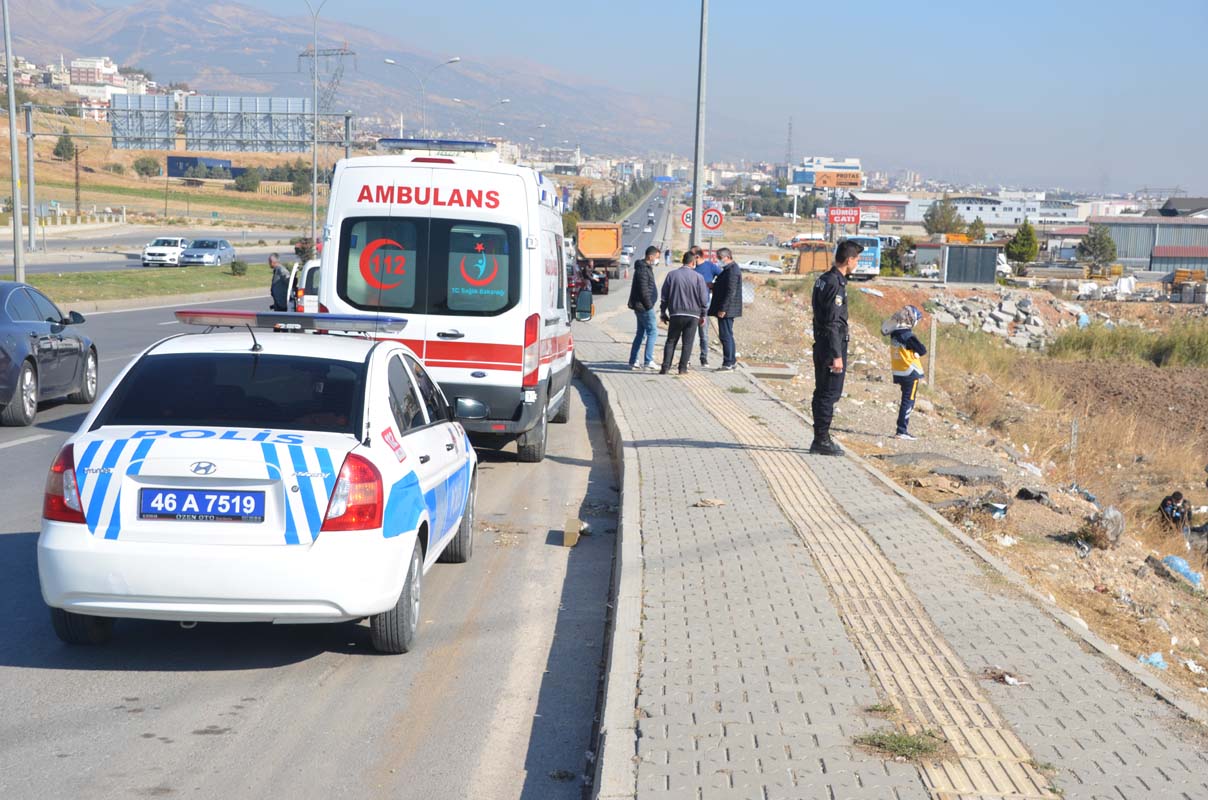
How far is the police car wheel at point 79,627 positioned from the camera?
6.16 metres

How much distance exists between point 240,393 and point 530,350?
17.0ft

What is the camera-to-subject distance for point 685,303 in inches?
718

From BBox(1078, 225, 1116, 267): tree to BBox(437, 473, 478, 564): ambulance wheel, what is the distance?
11270 cm

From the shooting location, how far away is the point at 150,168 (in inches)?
5182

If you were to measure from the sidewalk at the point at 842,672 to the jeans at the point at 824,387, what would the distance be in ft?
5.97

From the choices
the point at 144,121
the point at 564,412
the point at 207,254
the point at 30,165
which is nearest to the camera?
the point at 564,412

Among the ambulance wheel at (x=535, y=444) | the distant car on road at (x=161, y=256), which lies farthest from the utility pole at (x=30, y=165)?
the ambulance wheel at (x=535, y=444)

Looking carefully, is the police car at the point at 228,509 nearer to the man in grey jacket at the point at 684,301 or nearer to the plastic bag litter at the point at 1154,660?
the plastic bag litter at the point at 1154,660

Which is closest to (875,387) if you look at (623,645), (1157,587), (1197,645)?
(1157,587)

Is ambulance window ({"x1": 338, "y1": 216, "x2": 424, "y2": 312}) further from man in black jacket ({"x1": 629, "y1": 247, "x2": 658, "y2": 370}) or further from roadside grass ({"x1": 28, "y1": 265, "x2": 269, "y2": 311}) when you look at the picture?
roadside grass ({"x1": 28, "y1": 265, "x2": 269, "y2": 311})

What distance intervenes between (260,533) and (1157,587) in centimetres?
712

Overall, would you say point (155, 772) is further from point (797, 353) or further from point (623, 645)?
point (797, 353)

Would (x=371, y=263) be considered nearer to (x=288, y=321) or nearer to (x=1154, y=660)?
(x=288, y=321)

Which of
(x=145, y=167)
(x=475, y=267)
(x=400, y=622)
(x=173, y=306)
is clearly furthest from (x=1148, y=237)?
(x=400, y=622)
